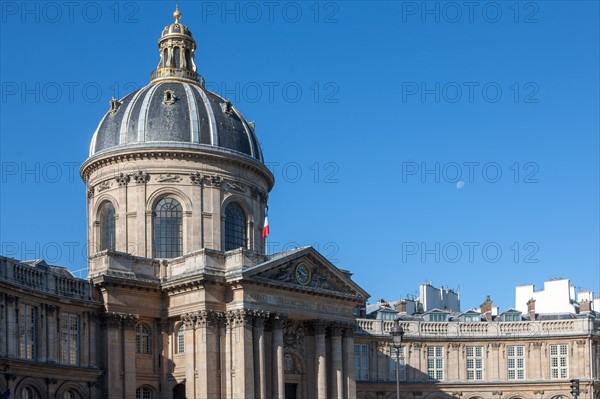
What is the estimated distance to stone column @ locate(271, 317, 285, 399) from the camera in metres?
62.5

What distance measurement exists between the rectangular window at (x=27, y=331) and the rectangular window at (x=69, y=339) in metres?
2.32

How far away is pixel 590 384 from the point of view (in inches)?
3120

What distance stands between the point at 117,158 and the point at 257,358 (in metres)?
16.6

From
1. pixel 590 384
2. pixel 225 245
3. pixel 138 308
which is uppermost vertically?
pixel 225 245

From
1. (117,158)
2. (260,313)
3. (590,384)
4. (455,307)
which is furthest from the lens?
(455,307)

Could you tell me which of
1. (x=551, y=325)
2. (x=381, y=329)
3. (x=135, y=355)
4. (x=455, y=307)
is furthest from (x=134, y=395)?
(x=455, y=307)

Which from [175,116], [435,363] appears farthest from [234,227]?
[435,363]

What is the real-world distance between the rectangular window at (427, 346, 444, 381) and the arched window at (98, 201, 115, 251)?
25.1 metres

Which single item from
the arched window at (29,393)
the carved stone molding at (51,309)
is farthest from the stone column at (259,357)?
the arched window at (29,393)

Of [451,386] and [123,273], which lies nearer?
[123,273]

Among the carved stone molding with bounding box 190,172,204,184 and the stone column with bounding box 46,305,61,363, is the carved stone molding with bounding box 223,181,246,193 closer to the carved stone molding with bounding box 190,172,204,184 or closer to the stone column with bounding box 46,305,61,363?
the carved stone molding with bounding box 190,172,204,184

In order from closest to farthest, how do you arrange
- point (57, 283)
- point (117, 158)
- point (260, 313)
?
point (57, 283), point (260, 313), point (117, 158)

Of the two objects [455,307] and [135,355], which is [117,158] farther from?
[455,307]

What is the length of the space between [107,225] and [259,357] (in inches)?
597
